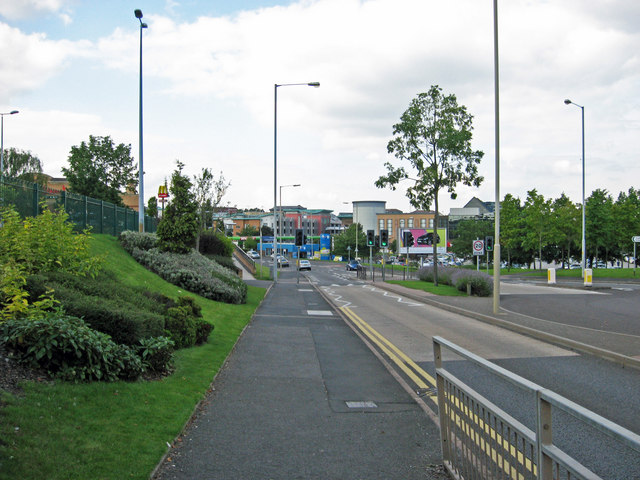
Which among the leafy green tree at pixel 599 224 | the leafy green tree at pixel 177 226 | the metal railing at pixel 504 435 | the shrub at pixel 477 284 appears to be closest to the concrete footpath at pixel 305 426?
the metal railing at pixel 504 435

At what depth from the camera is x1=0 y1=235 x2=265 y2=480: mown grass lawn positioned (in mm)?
4324

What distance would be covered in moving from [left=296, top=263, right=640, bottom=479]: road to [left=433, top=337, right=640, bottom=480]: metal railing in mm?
1427

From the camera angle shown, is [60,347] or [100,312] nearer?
[60,347]

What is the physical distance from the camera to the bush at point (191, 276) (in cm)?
2054

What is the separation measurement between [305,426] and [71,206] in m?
18.3

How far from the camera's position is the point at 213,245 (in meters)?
41.1

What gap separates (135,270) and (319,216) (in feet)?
569

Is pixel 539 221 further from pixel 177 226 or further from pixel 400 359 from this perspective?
pixel 400 359

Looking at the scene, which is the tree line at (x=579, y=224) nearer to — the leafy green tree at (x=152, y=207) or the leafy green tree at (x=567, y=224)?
the leafy green tree at (x=567, y=224)

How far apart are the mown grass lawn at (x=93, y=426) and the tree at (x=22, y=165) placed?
59875mm

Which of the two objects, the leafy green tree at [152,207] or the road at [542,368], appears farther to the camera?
the leafy green tree at [152,207]

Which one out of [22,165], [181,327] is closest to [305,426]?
[181,327]

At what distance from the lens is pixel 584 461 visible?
5.14 m

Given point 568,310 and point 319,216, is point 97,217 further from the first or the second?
point 319,216
